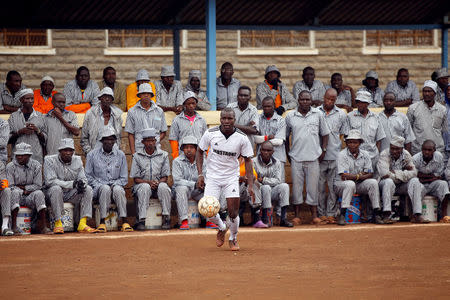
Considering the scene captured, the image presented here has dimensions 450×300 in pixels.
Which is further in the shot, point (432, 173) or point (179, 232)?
point (432, 173)

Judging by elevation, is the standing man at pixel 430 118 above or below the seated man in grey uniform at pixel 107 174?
above

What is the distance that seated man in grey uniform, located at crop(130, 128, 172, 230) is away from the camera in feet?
43.4

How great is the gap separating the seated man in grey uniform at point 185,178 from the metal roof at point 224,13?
3.72 meters

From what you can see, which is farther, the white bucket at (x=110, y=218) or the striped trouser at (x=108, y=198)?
the white bucket at (x=110, y=218)

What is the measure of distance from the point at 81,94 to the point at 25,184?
239 centimetres

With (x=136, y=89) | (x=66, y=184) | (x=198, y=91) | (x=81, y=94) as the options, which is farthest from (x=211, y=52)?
(x=66, y=184)

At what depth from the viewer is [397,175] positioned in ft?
45.8

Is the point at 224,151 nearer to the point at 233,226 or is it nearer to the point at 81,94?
the point at 233,226

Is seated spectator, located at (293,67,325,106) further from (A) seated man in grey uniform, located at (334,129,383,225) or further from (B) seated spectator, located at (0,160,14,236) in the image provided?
(B) seated spectator, located at (0,160,14,236)

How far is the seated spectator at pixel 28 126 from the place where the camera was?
43.1 ft

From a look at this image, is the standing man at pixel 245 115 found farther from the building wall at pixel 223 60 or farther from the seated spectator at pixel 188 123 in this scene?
the building wall at pixel 223 60

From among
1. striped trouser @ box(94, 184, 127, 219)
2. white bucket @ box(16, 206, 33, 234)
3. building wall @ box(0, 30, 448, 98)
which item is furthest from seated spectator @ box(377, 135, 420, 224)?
building wall @ box(0, 30, 448, 98)

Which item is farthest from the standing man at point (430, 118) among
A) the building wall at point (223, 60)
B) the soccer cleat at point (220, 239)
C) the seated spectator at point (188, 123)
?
the building wall at point (223, 60)

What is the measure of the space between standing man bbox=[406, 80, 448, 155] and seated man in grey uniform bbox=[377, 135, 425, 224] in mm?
948
